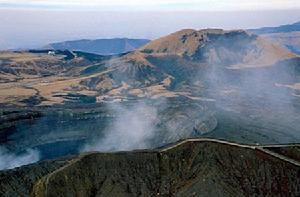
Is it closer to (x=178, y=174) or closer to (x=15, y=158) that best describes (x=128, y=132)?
(x=15, y=158)

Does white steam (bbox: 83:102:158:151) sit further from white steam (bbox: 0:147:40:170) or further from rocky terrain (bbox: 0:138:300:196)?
rocky terrain (bbox: 0:138:300:196)

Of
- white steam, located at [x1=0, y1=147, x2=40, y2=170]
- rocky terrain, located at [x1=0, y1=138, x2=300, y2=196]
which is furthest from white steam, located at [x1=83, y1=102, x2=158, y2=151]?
rocky terrain, located at [x1=0, y1=138, x2=300, y2=196]

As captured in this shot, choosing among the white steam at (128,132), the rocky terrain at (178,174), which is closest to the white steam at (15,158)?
the white steam at (128,132)

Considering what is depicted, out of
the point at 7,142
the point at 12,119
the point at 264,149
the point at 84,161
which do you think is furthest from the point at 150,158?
the point at 12,119

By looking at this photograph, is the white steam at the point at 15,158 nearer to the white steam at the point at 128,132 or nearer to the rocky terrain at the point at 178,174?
the white steam at the point at 128,132

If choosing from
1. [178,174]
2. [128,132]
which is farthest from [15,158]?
[178,174]

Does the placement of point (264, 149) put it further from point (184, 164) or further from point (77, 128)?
point (77, 128)
